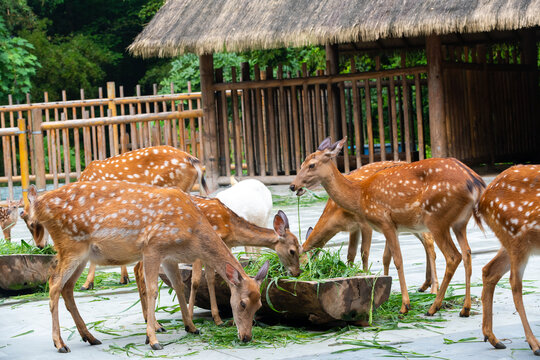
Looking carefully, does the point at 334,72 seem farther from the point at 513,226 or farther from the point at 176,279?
the point at 513,226

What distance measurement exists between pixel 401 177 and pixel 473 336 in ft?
5.27

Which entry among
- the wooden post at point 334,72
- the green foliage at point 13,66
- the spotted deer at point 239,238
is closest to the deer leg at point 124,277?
the spotted deer at point 239,238

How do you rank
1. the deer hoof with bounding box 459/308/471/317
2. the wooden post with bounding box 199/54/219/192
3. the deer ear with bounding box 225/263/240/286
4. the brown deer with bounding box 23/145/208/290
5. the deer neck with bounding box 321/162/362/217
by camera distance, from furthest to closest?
1. the wooden post with bounding box 199/54/219/192
2. the brown deer with bounding box 23/145/208/290
3. the deer neck with bounding box 321/162/362/217
4. the deer hoof with bounding box 459/308/471/317
5. the deer ear with bounding box 225/263/240/286

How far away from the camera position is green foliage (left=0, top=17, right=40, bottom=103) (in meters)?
24.6

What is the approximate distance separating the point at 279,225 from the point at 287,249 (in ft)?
0.77

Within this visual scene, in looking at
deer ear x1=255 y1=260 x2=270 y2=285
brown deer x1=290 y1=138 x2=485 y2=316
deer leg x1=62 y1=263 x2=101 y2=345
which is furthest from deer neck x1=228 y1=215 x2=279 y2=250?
deer leg x1=62 y1=263 x2=101 y2=345

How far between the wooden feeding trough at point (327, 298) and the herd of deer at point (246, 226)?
0.27 meters

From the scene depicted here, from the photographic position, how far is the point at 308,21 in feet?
48.8

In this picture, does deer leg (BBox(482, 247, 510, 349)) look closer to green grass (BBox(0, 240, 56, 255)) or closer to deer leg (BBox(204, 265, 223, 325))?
deer leg (BBox(204, 265, 223, 325))

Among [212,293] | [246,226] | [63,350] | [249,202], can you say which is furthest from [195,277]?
[249,202]

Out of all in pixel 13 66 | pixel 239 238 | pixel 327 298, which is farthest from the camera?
pixel 13 66

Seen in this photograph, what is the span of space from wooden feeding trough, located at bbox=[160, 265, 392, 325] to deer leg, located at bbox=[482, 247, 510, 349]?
0.90 m

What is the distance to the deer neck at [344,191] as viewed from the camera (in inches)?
292

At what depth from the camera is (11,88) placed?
2556 centimetres
